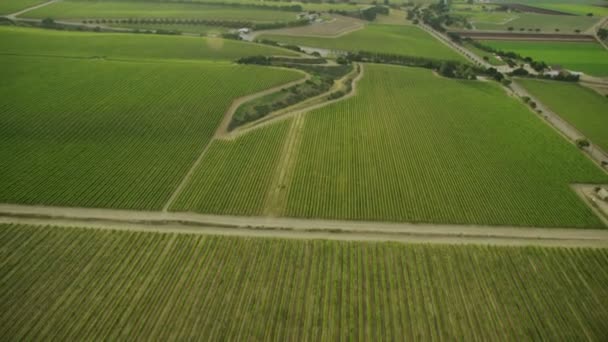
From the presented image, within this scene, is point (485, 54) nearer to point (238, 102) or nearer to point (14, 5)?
point (238, 102)

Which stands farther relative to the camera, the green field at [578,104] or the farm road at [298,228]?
the green field at [578,104]

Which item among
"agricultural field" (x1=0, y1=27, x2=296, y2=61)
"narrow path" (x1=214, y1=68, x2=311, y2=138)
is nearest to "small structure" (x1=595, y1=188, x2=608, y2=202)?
"narrow path" (x1=214, y1=68, x2=311, y2=138)

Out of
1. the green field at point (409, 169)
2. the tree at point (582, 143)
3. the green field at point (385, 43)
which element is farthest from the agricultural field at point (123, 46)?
the tree at point (582, 143)

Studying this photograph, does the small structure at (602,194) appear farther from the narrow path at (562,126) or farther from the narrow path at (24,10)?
the narrow path at (24,10)

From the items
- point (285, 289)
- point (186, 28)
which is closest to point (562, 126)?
point (285, 289)

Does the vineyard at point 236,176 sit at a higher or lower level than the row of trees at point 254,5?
lower

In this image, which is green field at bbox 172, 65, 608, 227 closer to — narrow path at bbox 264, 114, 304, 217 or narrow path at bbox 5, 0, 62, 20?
narrow path at bbox 264, 114, 304, 217
